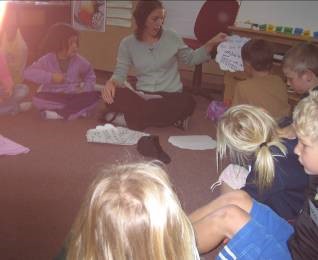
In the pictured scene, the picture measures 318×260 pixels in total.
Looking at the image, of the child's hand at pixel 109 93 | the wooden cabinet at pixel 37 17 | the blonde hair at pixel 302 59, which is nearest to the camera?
the blonde hair at pixel 302 59

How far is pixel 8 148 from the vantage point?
2.20m

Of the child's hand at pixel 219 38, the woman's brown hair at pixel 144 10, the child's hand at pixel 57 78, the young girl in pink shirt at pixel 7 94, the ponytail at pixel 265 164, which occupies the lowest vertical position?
the young girl in pink shirt at pixel 7 94

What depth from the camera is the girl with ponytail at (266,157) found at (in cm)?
129

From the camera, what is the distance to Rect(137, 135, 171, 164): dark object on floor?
2254 mm

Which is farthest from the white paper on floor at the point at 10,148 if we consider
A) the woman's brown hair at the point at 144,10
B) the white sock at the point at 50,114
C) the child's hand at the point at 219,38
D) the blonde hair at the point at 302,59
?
the blonde hair at the point at 302,59

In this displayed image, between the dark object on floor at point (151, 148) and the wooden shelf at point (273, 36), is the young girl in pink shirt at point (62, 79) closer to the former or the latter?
the dark object on floor at point (151, 148)

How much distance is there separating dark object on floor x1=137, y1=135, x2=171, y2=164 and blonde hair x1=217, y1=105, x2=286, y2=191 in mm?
845

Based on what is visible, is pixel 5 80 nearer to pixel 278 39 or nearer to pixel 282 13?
pixel 278 39

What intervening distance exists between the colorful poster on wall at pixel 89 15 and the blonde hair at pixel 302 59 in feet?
7.65

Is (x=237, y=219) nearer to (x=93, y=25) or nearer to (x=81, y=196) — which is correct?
(x=81, y=196)

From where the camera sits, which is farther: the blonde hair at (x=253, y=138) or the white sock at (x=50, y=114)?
the white sock at (x=50, y=114)

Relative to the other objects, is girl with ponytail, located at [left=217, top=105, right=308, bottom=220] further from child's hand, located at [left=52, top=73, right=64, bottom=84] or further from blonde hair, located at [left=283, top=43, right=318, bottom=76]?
child's hand, located at [left=52, top=73, right=64, bottom=84]

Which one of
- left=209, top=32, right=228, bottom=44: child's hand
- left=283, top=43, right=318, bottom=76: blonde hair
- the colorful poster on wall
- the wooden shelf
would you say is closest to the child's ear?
left=283, top=43, right=318, bottom=76: blonde hair

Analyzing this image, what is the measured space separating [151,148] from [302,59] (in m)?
0.90
